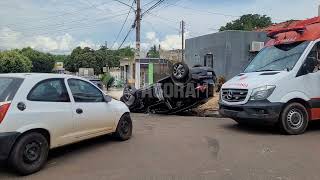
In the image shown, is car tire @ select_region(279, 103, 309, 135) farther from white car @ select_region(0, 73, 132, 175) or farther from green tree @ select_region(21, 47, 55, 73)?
green tree @ select_region(21, 47, 55, 73)

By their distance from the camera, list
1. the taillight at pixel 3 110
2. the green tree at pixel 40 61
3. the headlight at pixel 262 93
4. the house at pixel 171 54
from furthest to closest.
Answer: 1. the green tree at pixel 40 61
2. the house at pixel 171 54
3. the headlight at pixel 262 93
4. the taillight at pixel 3 110

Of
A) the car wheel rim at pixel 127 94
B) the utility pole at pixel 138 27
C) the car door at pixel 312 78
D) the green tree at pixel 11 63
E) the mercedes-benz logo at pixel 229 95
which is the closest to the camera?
the car door at pixel 312 78

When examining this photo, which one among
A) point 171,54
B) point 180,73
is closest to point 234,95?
point 180,73

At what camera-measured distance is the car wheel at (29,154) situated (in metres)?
6.33

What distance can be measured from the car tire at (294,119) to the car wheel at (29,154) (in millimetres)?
5431

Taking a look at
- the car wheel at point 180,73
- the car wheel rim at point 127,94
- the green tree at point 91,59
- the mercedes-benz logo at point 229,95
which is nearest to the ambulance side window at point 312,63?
the mercedes-benz logo at point 229,95

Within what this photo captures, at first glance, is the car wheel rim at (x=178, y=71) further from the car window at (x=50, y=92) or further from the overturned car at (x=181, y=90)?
the car window at (x=50, y=92)

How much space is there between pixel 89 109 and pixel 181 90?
6.86 m

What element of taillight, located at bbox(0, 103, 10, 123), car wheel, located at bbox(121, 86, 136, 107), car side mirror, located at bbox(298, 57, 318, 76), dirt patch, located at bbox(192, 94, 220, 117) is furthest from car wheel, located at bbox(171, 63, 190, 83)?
taillight, located at bbox(0, 103, 10, 123)

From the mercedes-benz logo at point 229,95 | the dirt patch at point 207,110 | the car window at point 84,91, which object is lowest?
the dirt patch at point 207,110

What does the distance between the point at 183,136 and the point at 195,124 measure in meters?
2.29

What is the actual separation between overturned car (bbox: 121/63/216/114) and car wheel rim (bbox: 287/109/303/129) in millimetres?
4920

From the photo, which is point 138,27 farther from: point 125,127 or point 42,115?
point 42,115

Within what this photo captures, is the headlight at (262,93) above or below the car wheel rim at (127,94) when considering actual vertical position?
above
